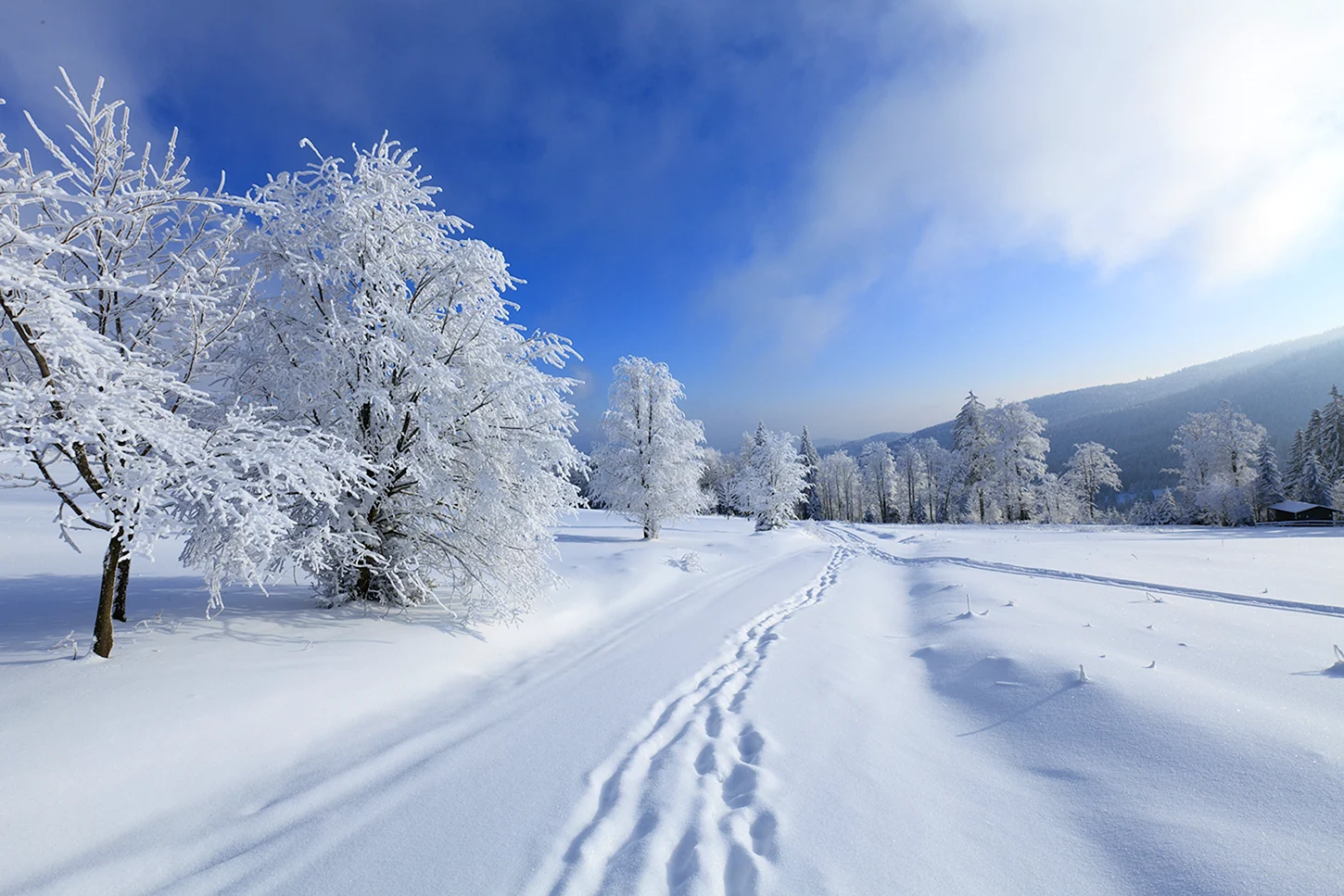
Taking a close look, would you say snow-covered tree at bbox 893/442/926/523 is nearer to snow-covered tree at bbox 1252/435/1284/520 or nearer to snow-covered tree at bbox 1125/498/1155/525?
snow-covered tree at bbox 1125/498/1155/525

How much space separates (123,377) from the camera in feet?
14.0

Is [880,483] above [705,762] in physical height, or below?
above

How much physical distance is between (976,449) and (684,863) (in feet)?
152

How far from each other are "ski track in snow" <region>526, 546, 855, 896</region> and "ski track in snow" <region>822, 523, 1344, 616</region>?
8598 millimetres

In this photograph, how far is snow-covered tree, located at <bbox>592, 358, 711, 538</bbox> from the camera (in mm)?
24500

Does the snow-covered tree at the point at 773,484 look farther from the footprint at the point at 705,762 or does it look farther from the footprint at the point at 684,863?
the footprint at the point at 684,863

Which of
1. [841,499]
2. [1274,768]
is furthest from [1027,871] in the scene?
[841,499]

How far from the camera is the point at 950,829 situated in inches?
121

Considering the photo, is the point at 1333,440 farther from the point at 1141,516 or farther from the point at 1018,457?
the point at 1018,457

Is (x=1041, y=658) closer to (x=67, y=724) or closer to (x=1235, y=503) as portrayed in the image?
(x=67, y=724)

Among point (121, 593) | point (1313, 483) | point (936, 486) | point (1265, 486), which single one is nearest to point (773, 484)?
point (121, 593)

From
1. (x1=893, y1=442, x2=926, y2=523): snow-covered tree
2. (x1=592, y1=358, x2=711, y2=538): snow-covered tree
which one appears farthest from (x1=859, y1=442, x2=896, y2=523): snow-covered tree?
(x1=592, y1=358, x2=711, y2=538): snow-covered tree

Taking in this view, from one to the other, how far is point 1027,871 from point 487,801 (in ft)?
11.2

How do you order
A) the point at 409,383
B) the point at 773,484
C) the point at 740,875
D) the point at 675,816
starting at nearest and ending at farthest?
1. the point at 740,875
2. the point at 675,816
3. the point at 409,383
4. the point at 773,484
